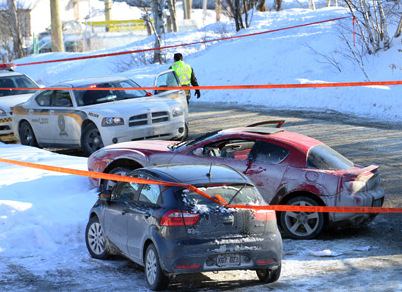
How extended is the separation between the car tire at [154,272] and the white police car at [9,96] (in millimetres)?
10283

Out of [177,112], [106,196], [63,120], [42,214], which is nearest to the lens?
[106,196]

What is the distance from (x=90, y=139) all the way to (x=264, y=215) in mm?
8146

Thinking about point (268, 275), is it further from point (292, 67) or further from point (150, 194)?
point (292, 67)

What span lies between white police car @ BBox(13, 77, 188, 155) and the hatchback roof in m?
6.31

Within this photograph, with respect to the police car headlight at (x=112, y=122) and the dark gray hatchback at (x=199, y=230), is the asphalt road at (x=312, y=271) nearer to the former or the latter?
the dark gray hatchback at (x=199, y=230)

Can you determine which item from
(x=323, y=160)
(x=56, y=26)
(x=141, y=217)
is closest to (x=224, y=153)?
(x=323, y=160)

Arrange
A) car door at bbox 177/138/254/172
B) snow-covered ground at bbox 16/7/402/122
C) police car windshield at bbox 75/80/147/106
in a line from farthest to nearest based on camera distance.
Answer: snow-covered ground at bbox 16/7/402/122 < police car windshield at bbox 75/80/147/106 < car door at bbox 177/138/254/172

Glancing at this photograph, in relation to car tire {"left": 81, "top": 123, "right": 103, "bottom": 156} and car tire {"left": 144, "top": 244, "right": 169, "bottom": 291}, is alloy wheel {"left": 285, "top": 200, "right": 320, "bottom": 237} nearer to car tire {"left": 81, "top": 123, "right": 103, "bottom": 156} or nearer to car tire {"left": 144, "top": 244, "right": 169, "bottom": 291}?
car tire {"left": 144, "top": 244, "right": 169, "bottom": 291}

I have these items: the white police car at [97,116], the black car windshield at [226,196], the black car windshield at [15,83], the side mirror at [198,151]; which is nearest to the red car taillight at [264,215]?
the black car windshield at [226,196]

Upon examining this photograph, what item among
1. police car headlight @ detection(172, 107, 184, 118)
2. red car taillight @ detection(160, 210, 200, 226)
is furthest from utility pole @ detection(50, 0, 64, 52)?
red car taillight @ detection(160, 210, 200, 226)

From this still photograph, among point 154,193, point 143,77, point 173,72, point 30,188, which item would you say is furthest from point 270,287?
point 143,77

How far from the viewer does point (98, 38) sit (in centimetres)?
5188

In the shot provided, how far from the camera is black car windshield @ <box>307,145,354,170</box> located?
1095cm

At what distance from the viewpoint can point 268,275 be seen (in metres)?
8.84
